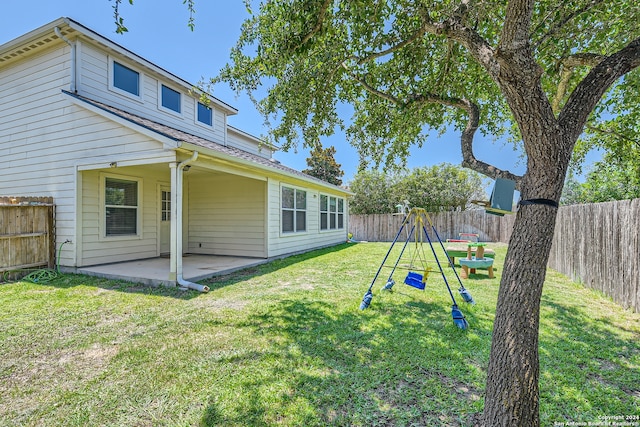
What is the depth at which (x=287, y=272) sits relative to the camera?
7348 millimetres

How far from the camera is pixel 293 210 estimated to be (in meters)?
10.3

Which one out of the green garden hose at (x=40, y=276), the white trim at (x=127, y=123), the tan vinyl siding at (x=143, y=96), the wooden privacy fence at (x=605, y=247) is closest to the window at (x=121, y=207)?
the green garden hose at (x=40, y=276)

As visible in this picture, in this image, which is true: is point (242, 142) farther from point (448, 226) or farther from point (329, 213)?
point (448, 226)

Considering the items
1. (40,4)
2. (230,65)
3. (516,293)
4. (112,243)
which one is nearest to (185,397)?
(516,293)

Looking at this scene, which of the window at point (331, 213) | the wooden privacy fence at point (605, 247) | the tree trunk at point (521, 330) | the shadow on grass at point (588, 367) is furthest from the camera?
Answer: the window at point (331, 213)

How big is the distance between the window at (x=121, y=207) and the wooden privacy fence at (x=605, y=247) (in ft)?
33.1

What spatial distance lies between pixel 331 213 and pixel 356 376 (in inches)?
445

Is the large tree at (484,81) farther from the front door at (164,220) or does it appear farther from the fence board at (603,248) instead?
the front door at (164,220)

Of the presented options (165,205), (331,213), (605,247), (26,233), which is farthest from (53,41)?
(605,247)

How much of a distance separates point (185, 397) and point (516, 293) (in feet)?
8.14

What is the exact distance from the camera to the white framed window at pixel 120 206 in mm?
7430

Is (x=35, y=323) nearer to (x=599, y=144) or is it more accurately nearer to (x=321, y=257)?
(x=321, y=257)

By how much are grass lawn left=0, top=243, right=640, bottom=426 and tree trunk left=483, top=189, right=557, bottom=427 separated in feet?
1.67

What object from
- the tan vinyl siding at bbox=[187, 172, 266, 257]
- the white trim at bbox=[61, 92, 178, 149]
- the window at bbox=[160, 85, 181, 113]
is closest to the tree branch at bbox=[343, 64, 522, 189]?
the white trim at bbox=[61, 92, 178, 149]
